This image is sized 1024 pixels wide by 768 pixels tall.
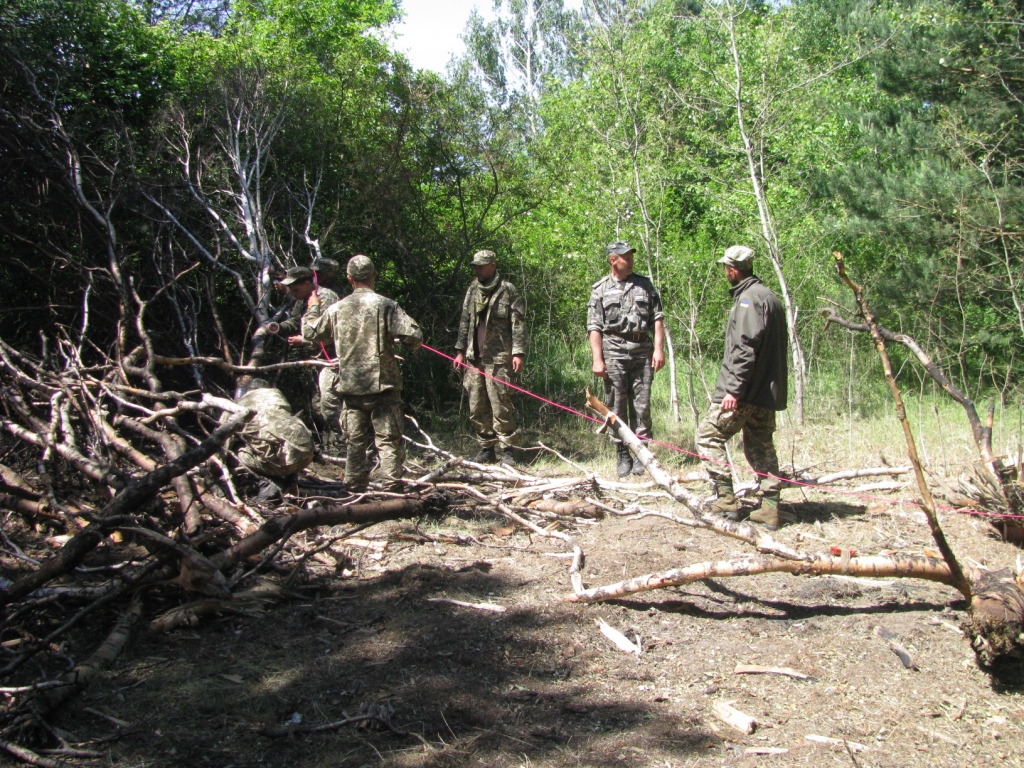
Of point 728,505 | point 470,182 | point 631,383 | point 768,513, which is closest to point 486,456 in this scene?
point 631,383

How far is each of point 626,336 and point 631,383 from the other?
486 millimetres

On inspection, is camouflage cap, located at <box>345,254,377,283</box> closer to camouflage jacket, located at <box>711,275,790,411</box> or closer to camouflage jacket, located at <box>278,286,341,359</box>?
camouflage jacket, located at <box>278,286,341,359</box>

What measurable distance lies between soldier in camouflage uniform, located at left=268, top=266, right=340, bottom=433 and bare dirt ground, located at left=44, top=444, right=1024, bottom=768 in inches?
100

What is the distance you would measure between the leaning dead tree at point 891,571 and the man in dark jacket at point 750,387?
106cm

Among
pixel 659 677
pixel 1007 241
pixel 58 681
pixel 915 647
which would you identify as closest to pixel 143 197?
pixel 58 681

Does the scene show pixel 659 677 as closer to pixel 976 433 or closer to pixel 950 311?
pixel 976 433

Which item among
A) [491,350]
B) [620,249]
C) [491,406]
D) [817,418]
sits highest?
[620,249]

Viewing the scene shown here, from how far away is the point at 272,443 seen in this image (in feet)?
19.1

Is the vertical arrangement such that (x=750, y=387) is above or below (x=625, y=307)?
below

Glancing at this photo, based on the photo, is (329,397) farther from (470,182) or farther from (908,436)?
(908,436)

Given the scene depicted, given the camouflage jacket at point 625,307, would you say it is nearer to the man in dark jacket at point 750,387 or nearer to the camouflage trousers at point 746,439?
the man in dark jacket at point 750,387

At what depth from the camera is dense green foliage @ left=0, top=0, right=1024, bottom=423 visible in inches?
297

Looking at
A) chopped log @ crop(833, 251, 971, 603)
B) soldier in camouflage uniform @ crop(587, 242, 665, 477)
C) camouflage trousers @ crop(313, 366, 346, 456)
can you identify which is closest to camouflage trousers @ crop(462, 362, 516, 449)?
soldier in camouflage uniform @ crop(587, 242, 665, 477)

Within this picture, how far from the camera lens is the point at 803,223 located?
1160cm
